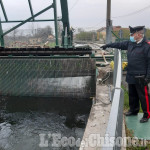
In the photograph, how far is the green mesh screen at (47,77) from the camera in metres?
5.23

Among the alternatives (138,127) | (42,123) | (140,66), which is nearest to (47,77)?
(42,123)

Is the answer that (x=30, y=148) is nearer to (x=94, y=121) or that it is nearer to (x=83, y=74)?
(x=94, y=121)

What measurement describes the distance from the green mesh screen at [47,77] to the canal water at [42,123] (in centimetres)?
33

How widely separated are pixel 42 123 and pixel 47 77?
1.41 m

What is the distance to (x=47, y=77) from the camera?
541 centimetres

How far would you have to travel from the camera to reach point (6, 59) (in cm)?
541

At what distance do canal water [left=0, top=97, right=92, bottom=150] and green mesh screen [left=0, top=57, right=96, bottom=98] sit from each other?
329 mm

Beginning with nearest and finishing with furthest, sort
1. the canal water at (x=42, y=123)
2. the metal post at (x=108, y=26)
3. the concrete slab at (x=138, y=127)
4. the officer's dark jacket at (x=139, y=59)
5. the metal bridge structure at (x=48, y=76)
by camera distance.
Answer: the concrete slab at (x=138, y=127) → the officer's dark jacket at (x=139, y=59) → the canal water at (x=42, y=123) → the metal bridge structure at (x=48, y=76) → the metal post at (x=108, y=26)

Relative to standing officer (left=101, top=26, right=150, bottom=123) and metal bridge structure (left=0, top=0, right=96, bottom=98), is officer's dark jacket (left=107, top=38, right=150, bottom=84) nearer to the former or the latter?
standing officer (left=101, top=26, right=150, bottom=123)

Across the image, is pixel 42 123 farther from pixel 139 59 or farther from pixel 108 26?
pixel 108 26

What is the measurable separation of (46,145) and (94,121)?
1.07 metres

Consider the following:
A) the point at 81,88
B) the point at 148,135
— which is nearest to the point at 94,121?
the point at 148,135

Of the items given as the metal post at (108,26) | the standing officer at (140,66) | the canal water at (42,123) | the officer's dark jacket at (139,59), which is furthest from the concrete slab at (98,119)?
the metal post at (108,26)

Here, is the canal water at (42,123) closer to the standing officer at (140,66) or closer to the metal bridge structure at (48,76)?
the metal bridge structure at (48,76)
